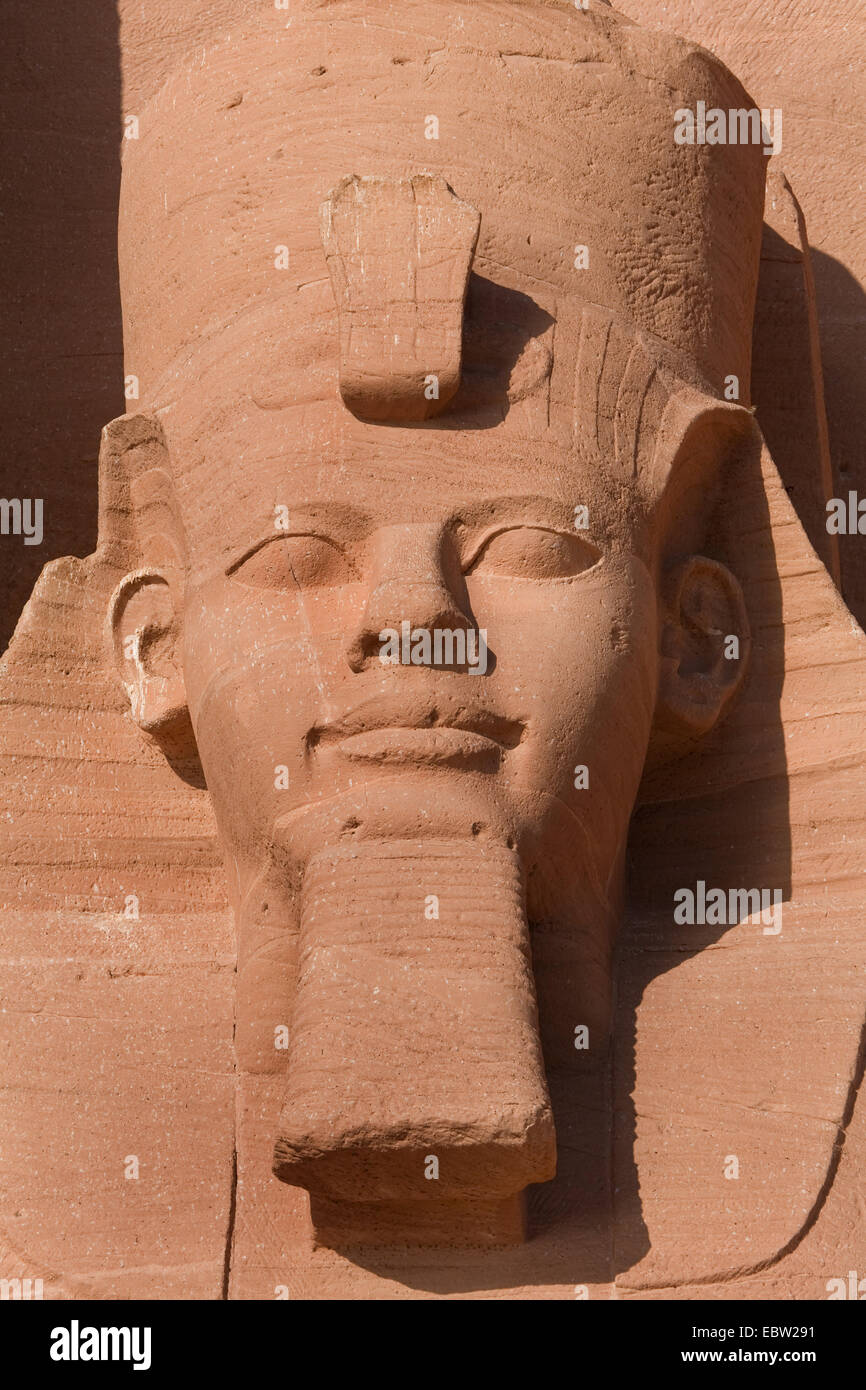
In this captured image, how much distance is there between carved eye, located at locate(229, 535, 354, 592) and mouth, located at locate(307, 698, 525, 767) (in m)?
0.39

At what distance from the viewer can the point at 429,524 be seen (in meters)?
6.18

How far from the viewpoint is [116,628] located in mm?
6789

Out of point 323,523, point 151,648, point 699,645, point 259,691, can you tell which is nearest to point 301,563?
point 323,523

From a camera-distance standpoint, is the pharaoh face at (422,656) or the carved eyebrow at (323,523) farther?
the carved eyebrow at (323,523)

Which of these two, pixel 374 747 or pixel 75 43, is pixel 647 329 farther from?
pixel 75 43

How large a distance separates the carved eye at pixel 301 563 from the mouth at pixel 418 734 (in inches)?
15.2

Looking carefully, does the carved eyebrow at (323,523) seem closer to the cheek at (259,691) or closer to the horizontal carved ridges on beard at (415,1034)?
the cheek at (259,691)

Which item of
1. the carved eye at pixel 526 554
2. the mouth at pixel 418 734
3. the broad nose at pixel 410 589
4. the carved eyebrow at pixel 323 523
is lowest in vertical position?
the mouth at pixel 418 734

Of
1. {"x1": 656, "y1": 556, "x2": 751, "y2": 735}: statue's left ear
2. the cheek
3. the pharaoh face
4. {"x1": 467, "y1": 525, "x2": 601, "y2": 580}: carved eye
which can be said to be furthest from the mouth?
{"x1": 656, "y1": 556, "x2": 751, "y2": 735}: statue's left ear

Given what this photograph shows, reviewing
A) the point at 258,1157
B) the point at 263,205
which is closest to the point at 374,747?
the point at 258,1157

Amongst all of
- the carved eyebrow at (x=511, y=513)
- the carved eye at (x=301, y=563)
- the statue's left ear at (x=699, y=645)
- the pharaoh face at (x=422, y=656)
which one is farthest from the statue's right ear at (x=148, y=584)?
the statue's left ear at (x=699, y=645)

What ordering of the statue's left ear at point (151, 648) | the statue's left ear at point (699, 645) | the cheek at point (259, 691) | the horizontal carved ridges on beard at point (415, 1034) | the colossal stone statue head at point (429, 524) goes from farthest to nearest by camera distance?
the statue's left ear at point (151, 648), the statue's left ear at point (699, 645), the cheek at point (259, 691), the colossal stone statue head at point (429, 524), the horizontal carved ridges on beard at point (415, 1034)

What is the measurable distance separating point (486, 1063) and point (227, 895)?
1.37m

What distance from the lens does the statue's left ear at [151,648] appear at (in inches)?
263
